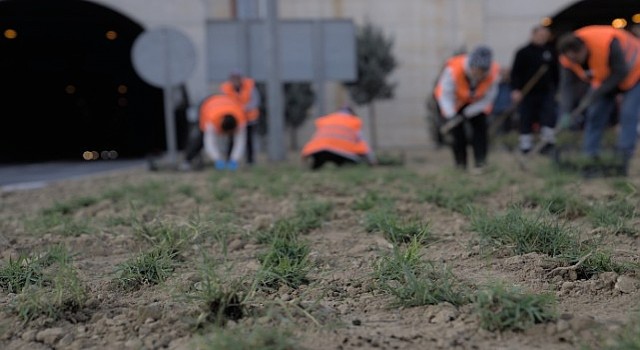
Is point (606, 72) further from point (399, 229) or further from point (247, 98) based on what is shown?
point (247, 98)

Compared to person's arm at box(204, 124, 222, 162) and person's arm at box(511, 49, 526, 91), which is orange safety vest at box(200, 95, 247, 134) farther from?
person's arm at box(511, 49, 526, 91)

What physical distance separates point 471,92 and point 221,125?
342 cm

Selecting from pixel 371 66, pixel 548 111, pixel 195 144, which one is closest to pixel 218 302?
pixel 548 111

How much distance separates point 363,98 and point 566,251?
15778 mm

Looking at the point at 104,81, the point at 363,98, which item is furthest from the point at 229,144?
the point at 104,81

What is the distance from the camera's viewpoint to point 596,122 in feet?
20.6

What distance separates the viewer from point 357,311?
1.98 metres

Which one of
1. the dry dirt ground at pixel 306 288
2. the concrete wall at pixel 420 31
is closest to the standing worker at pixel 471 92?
the dry dirt ground at pixel 306 288

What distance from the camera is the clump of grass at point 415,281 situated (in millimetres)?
1971

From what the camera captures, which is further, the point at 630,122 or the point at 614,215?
the point at 630,122

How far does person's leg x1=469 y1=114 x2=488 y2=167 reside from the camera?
23.0ft

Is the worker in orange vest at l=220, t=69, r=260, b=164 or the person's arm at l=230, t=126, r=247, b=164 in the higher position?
the worker in orange vest at l=220, t=69, r=260, b=164

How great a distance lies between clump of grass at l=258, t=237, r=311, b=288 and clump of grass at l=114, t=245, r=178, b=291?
375 mm

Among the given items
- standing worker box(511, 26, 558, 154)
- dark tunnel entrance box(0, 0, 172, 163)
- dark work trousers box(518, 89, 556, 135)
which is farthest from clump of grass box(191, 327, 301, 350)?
dark tunnel entrance box(0, 0, 172, 163)
